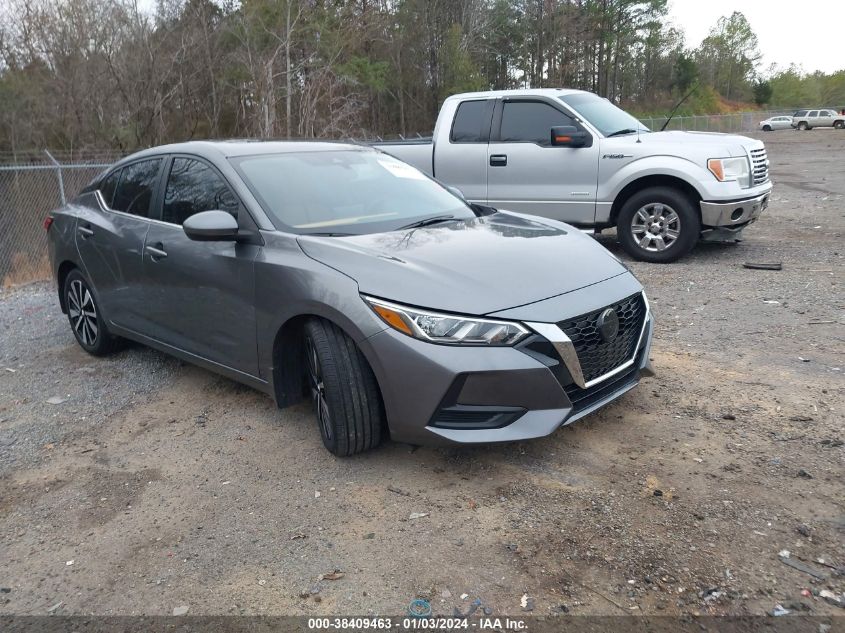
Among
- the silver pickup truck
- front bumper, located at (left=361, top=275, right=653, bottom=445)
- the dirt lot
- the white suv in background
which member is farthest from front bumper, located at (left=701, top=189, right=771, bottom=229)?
the white suv in background

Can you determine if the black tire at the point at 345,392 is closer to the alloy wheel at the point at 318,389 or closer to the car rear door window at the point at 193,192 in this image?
the alloy wheel at the point at 318,389

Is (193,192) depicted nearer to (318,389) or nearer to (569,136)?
(318,389)

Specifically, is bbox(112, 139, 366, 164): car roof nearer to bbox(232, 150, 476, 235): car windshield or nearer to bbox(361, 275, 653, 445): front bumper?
bbox(232, 150, 476, 235): car windshield

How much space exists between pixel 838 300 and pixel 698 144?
7.95 ft

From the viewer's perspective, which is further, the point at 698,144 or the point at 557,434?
the point at 698,144

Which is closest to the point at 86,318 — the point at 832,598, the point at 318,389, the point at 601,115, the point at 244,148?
the point at 244,148

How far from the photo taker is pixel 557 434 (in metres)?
3.88

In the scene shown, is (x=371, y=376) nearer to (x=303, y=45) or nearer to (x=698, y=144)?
(x=698, y=144)

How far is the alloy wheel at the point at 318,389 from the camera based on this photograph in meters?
3.66

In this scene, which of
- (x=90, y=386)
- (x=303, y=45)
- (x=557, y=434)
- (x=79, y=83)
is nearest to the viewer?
(x=557, y=434)

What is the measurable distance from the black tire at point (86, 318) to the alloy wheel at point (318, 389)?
240cm

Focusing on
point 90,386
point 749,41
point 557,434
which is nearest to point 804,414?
point 557,434

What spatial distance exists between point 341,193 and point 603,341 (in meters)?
1.86

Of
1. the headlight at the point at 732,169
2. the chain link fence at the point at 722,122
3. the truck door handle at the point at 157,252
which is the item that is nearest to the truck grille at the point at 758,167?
the headlight at the point at 732,169
